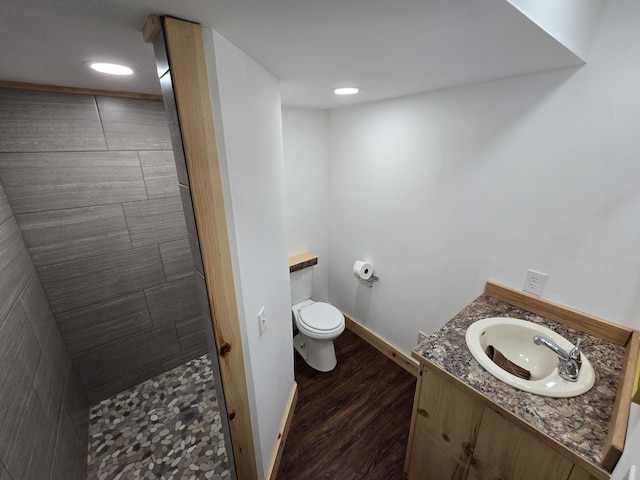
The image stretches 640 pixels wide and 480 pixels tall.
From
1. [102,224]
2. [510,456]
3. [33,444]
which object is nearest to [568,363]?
[510,456]

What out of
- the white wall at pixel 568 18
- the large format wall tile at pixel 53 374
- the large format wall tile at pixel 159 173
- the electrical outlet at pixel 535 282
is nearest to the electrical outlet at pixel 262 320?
the large format wall tile at pixel 53 374

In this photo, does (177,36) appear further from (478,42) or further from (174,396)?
(174,396)

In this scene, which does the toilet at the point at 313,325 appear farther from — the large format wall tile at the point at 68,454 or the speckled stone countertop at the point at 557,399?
the large format wall tile at the point at 68,454

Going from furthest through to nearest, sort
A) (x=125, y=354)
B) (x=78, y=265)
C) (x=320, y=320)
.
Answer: (x=320, y=320) < (x=125, y=354) < (x=78, y=265)

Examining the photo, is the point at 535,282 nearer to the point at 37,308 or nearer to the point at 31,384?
the point at 31,384

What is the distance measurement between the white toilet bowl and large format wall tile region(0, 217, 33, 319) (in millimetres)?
1601

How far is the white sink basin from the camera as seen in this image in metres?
1.03

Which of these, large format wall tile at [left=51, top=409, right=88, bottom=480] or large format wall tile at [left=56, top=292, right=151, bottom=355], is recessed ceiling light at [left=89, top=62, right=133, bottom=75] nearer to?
large format wall tile at [left=56, top=292, right=151, bottom=355]

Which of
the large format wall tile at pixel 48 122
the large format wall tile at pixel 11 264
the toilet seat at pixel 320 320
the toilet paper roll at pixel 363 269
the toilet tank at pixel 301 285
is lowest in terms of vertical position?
the toilet seat at pixel 320 320

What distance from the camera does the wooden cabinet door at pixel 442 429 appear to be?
1112 mm

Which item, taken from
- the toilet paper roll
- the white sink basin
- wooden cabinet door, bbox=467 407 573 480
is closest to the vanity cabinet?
wooden cabinet door, bbox=467 407 573 480

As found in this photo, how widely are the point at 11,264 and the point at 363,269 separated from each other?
207 cm

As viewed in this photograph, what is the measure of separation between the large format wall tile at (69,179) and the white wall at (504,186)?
1.55 metres

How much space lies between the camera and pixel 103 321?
1.75m
